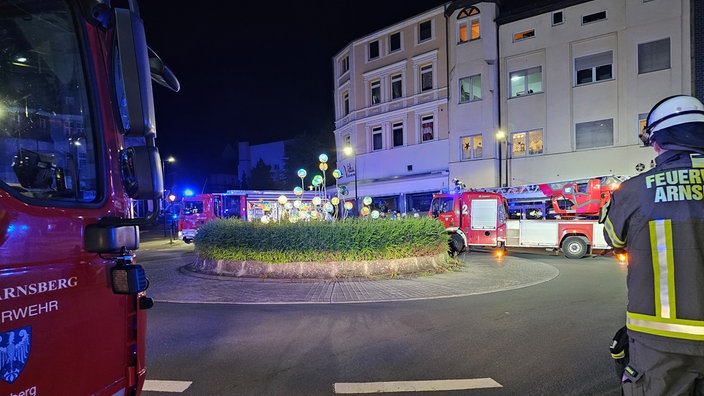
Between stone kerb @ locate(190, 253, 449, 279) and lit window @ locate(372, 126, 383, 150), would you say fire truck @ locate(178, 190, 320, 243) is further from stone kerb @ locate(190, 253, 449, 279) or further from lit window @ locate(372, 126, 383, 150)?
stone kerb @ locate(190, 253, 449, 279)

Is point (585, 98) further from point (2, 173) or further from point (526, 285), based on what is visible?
point (2, 173)

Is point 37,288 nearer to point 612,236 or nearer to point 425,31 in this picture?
point 612,236

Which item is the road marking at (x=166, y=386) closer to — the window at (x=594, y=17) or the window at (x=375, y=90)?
the window at (x=594, y=17)

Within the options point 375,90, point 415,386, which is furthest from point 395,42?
point 415,386

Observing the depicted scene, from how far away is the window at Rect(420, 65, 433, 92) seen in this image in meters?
27.4

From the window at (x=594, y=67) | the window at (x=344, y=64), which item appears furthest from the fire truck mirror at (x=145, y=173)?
the window at (x=344, y=64)

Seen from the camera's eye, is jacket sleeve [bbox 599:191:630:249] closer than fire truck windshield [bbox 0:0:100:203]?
No

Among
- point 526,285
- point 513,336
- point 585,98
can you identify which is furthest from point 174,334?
point 585,98

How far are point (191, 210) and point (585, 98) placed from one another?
22.6 meters

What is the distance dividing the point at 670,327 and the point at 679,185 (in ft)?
2.33

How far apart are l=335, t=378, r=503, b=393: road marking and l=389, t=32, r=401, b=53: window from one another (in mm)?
27758

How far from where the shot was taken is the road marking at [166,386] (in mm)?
4031

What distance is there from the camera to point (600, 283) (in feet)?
32.0

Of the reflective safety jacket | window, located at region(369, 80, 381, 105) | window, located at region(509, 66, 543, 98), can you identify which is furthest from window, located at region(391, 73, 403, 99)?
the reflective safety jacket
